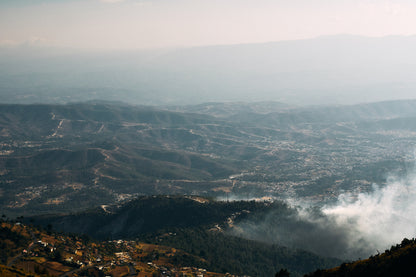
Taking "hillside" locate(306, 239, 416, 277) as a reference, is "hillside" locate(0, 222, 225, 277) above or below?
below

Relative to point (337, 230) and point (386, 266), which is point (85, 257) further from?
point (337, 230)

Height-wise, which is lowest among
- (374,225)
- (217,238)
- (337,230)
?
(337,230)

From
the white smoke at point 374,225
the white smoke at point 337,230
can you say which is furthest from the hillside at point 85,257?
the white smoke at point 374,225

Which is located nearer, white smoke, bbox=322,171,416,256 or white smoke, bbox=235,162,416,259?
white smoke, bbox=235,162,416,259

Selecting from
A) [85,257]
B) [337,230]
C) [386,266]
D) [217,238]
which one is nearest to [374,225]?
[337,230]

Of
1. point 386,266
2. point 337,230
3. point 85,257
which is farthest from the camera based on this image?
point 337,230

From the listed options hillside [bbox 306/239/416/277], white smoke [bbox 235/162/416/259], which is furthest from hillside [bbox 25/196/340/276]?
hillside [bbox 306/239/416/277]

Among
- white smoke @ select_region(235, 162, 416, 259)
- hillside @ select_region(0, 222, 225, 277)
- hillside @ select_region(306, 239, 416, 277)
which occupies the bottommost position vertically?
white smoke @ select_region(235, 162, 416, 259)

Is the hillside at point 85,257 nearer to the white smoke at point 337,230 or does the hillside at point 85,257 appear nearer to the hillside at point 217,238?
the hillside at point 217,238

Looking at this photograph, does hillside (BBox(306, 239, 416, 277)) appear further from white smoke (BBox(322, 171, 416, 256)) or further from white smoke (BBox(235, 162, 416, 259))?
white smoke (BBox(322, 171, 416, 256))
